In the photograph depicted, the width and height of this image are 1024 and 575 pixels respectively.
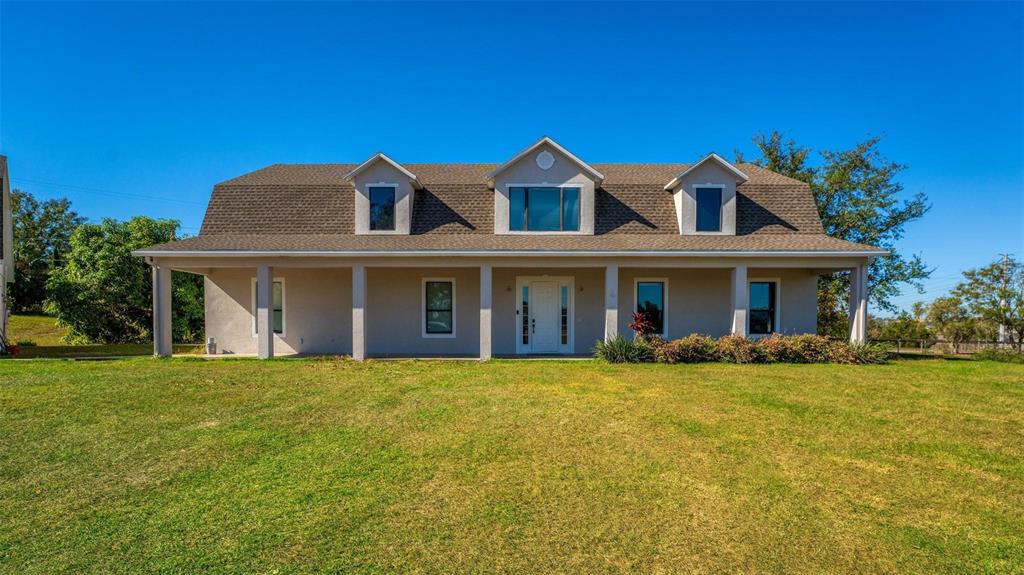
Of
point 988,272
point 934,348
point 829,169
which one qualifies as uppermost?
point 829,169

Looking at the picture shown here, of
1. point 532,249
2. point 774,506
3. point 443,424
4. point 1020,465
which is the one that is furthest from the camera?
point 532,249

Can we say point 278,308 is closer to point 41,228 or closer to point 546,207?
point 546,207

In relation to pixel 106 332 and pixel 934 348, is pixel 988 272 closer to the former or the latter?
pixel 934 348

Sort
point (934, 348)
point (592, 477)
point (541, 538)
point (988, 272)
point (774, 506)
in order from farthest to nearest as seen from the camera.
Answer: point (988, 272) < point (934, 348) < point (592, 477) < point (774, 506) < point (541, 538)

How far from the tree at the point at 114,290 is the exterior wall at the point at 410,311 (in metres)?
11.2

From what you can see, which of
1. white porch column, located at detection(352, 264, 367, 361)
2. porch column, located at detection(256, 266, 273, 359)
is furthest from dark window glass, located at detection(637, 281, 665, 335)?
porch column, located at detection(256, 266, 273, 359)

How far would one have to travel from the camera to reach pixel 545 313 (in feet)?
50.5

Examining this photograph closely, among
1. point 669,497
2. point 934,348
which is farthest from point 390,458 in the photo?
point 934,348

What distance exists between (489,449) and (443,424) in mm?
1252

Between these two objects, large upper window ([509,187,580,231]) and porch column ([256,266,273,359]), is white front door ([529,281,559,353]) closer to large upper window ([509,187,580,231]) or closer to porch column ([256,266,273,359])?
large upper window ([509,187,580,231])

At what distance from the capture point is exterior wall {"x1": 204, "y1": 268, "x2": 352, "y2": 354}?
50.9ft

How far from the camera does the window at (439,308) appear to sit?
15.5 metres

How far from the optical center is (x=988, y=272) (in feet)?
78.1

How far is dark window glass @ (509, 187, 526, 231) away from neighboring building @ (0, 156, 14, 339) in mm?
16897
